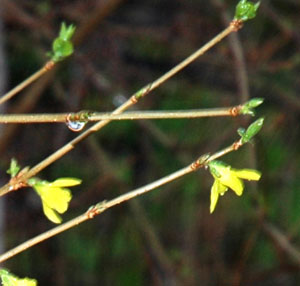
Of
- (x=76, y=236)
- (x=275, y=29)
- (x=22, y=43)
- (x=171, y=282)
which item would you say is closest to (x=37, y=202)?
(x=76, y=236)

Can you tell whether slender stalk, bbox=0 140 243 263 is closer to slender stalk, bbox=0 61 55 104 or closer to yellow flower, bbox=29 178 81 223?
yellow flower, bbox=29 178 81 223

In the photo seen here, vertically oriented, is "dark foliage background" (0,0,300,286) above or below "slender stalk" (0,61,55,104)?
above

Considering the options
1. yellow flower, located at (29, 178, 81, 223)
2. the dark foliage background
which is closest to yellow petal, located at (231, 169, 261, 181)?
yellow flower, located at (29, 178, 81, 223)

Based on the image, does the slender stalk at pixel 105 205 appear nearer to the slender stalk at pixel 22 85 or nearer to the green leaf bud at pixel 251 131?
the green leaf bud at pixel 251 131

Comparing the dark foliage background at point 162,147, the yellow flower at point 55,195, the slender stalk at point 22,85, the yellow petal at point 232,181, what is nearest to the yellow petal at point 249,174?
the yellow petal at point 232,181

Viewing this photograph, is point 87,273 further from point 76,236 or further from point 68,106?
point 68,106
